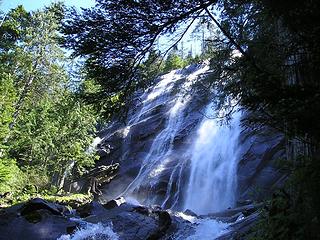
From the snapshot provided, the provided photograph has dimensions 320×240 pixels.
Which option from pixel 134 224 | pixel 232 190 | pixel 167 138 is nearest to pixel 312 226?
pixel 134 224

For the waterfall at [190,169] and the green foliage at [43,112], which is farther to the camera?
the green foliage at [43,112]

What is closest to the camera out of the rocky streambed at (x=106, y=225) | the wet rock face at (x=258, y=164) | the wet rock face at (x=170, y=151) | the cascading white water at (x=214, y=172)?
the rocky streambed at (x=106, y=225)

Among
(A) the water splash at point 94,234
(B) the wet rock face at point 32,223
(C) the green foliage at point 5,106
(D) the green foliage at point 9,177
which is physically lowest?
(A) the water splash at point 94,234

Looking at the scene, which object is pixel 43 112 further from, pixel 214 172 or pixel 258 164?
pixel 258 164

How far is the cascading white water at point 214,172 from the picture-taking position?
19.4 metres

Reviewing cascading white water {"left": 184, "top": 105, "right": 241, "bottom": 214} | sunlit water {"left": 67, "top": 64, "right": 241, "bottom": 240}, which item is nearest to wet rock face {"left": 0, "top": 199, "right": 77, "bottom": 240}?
sunlit water {"left": 67, "top": 64, "right": 241, "bottom": 240}

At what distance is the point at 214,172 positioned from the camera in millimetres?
21172

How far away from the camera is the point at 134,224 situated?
11523mm

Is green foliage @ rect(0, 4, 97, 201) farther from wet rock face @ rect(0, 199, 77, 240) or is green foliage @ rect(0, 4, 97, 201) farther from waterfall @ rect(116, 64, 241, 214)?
wet rock face @ rect(0, 199, 77, 240)

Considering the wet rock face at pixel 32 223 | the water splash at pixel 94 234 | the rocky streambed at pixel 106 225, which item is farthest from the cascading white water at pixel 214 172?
the wet rock face at pixel 32 223

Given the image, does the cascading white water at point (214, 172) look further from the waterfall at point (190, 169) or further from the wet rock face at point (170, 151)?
the wet rock face at point (170, 151)

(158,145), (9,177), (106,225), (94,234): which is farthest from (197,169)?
(94,234)

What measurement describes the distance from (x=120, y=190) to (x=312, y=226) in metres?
23.1

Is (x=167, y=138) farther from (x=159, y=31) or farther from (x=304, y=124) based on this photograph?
(x=304, y=124)
